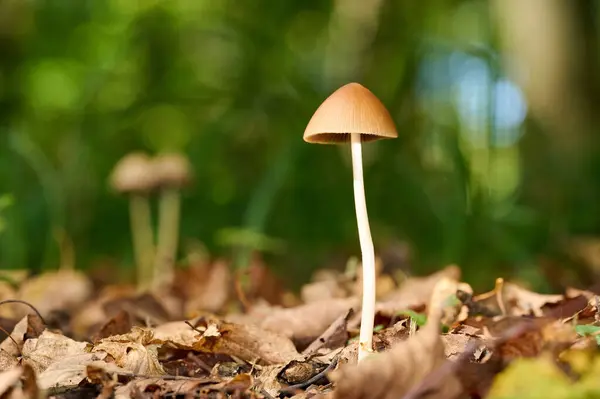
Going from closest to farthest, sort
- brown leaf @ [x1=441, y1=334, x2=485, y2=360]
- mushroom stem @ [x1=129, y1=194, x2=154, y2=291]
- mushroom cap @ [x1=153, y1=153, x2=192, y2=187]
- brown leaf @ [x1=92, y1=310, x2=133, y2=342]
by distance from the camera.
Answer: brown leaf @ [x1=441, y1=334, x2=485, y2=360], brown leaf @ [x1=92, y1=310, x2=133, y2=342], mushroom cap @ [x1=153, y1=153, x2=192, y2=187], mushroom stem @ [x1=129, y1=194, x2=154, y2=291]

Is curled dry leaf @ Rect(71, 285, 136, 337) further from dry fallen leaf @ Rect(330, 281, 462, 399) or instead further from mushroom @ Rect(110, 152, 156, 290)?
dry fallen leaf @ Rect(330, 281, 462, 399)

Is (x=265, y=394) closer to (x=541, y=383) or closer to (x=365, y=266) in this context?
(x=365, y=266)

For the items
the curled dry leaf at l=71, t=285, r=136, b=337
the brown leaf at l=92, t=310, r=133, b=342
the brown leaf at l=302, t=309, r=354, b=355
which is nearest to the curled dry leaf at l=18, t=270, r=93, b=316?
the curled dry leaf at l=71, t=285, r=136, b=337

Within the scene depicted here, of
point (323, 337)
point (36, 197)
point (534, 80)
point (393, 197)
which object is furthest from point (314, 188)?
point (323, 337)

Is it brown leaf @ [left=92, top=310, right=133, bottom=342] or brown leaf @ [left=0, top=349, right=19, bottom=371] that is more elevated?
brown leaf @ [left=0, top=349, right=19, bottom=371]

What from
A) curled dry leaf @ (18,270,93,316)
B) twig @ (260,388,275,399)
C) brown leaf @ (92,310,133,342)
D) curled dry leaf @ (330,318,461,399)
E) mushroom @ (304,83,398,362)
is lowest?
curled dry leaf @ (18,270,93,316)

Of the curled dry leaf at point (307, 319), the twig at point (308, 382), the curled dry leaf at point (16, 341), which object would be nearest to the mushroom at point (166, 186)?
the curled dry leaf at point (307, 319)

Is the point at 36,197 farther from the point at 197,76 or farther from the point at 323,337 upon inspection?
the point at 197,76

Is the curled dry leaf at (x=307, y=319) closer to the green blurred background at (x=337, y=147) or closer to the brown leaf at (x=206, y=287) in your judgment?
the brown leaf at (x=206, y=287)
